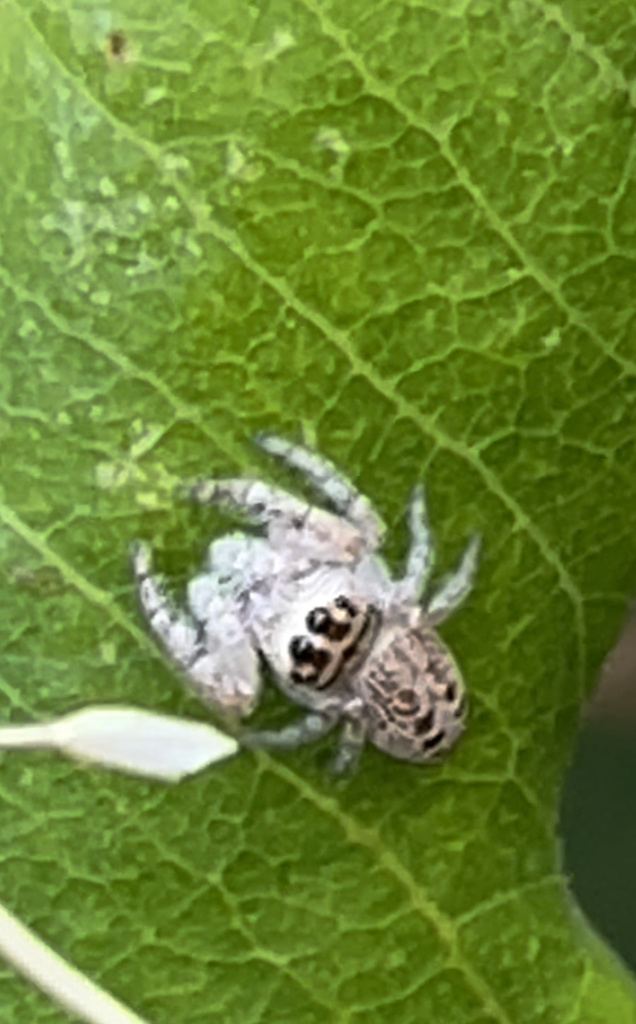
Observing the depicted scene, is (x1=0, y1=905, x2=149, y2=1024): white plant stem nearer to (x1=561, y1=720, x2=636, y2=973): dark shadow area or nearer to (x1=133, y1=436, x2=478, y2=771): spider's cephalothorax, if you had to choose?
(x1=133, y1=436, x2=478, y2=771): spider's cephalothorax

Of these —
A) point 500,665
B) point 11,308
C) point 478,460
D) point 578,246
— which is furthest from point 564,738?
point 11,308

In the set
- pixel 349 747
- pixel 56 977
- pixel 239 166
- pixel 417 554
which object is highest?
pixel 239 166

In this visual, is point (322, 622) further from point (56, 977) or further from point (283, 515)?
point (56, 977)

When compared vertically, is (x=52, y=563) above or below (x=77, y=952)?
above

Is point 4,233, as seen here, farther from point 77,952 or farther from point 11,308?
point 77,952

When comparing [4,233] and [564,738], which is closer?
[4,233]

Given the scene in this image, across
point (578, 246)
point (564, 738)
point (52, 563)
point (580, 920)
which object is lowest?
point (580, 920)

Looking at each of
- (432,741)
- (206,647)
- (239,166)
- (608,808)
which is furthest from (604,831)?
(239,166)

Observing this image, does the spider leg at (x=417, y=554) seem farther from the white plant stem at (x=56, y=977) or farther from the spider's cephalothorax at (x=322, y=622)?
the white plant stem at (x=56, y=977)
